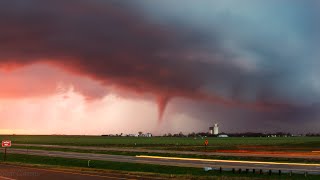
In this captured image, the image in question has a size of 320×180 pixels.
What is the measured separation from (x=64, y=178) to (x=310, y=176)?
23.4m

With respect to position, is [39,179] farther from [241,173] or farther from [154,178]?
[241,173]

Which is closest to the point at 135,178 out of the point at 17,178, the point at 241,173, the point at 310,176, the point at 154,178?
the point at 154,178

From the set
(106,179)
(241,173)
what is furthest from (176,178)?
(241,173)

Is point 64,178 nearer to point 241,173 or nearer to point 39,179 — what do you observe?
point 39,179

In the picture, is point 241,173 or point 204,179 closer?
point 204,179

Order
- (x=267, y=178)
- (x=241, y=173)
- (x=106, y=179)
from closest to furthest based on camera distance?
(x=106, y=179) → (x=267, y=178) → (x=241, y=173)

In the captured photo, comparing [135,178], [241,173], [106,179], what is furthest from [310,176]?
[106,179]

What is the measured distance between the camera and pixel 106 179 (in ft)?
114

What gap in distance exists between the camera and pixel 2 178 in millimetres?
35281

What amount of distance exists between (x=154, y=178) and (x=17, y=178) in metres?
12.0

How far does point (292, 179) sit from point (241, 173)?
22.5 feet

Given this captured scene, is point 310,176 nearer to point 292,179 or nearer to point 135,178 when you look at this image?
point 292,179

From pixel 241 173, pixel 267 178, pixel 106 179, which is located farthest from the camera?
pixel 241 173

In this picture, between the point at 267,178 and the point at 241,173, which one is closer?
the point at 267,178
